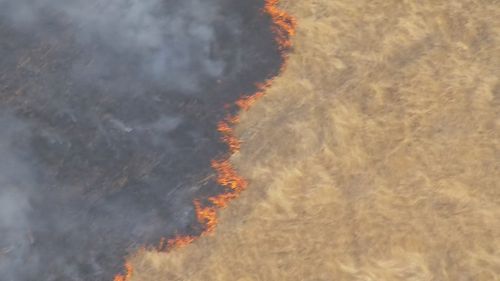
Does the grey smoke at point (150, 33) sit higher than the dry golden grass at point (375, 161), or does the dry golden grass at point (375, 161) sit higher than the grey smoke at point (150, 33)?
the grey smoke at point (150, 33)

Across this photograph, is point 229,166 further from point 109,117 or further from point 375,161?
point 375,161

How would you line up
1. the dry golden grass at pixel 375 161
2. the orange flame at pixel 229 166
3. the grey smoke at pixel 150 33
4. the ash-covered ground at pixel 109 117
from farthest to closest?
the grey smoke at pixel 150 33
the ash-covered ground at pixel 109 117
the orange flame at pixel 229 166
the dry golden grass at pixel 375 161

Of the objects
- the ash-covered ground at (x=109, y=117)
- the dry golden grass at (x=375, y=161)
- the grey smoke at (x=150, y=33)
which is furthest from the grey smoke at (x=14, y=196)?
the dry golden grass at (x=375, y=161)

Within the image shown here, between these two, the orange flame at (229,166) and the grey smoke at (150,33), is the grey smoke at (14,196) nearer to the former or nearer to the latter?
the grey smoke at (150,33)

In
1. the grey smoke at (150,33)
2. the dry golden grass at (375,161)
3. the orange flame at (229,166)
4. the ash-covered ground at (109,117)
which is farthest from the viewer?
the grey smoke at (150,33)

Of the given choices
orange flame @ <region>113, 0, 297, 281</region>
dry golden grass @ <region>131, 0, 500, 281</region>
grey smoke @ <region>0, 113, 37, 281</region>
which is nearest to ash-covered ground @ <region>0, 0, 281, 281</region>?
grey smoke @ <region>0, 113, 37, 281</region>

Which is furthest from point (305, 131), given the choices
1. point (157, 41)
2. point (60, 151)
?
point (60, 151)
